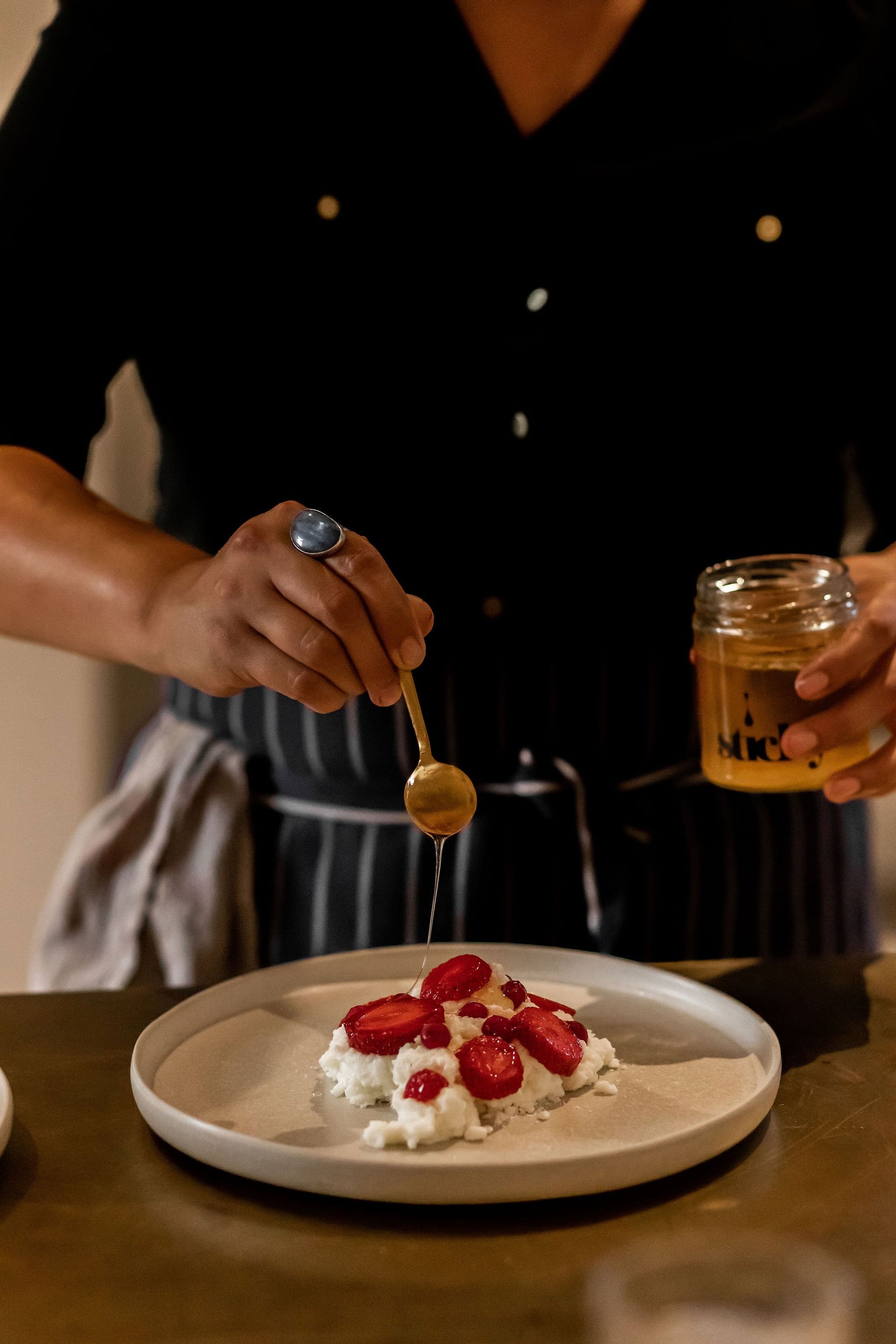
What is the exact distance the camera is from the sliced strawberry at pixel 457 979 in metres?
0.90

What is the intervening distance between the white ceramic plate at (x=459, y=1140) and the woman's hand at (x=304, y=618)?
9.7 inches

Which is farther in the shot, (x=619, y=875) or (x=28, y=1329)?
(x=619, y=875)

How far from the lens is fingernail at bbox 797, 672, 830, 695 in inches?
37.1

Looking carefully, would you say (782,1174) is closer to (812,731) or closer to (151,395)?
(812,731)

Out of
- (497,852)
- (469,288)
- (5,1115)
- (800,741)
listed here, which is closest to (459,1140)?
(5,1115)

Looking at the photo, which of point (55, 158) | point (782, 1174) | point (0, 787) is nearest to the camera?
point (782, 1174)

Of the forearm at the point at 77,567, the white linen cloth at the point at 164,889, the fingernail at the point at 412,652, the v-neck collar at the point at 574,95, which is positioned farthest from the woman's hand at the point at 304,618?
the v-neck collar at the point at 574,95

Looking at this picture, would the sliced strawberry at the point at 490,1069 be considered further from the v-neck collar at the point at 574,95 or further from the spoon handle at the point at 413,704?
the v-neck collar at the point at 574,95

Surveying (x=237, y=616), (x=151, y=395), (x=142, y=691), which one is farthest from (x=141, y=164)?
(x=142, y=691)

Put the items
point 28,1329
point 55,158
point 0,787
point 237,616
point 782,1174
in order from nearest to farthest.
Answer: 1. point 28,1329
2. point 782,1174
3. point 237,616
4. point 55,158
5. point 0,787

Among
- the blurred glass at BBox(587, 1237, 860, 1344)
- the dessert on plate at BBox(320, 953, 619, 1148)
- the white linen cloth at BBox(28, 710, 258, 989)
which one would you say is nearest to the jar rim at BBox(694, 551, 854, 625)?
the dessert on plate at BBox(320, 953, 619, 1148)

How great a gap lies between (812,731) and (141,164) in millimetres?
878

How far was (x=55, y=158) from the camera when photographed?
127 centimetres

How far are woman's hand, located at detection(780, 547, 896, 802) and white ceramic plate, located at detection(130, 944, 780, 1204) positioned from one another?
0.20 meters
